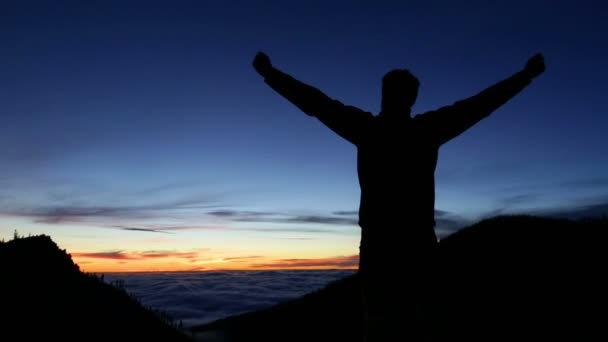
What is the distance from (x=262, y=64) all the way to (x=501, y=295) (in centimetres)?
1366

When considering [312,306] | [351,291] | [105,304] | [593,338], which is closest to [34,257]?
[105,304]

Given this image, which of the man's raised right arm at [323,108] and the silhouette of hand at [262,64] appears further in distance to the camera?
the silhouette of hand at [262,64]

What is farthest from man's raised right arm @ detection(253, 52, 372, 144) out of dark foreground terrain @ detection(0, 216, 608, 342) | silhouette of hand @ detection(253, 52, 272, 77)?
dark foreground terrain @ detection(0, 216, 608, 342)

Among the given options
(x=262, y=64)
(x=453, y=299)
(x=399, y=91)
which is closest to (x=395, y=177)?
(x=399, y=91)

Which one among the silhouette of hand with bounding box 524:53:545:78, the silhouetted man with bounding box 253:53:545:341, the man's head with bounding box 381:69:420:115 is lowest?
the silhouetted man with bounding box 253:53:545:341

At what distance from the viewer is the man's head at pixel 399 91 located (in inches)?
154

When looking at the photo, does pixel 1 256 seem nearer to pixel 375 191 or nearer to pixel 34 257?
pixel 34 257

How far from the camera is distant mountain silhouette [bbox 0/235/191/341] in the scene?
1058 cm

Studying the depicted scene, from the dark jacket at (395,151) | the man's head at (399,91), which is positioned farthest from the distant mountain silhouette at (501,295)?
the man's head at (399,91)

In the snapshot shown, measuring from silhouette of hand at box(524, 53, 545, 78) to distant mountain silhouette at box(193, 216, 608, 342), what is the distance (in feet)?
24.8

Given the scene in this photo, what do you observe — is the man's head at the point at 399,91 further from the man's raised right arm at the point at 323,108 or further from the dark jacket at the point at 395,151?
the man's raised right arm at the point at 323,108

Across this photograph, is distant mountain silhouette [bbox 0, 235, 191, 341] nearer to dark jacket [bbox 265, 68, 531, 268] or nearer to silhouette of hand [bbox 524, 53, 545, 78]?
dark jacket [bbox 265, 68, 531, 268]

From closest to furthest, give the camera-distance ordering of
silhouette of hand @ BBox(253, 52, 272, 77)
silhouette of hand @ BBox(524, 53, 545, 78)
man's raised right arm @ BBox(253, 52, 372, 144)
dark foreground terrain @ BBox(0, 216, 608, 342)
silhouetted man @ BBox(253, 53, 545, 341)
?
silhouetted man @ BBox(253, 53, 545, 341)
man's raised right arm @ BBox(253, 52, 372, 144)
silhouette of hand @ BBox(253, 52, 272, 77)
silhouette of hand @ BBox(524, 53, 545, 78)
dark foreground terrain @ BBox(0, 216, 608, 342)

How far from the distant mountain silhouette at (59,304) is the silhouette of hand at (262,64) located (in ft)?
30.0
